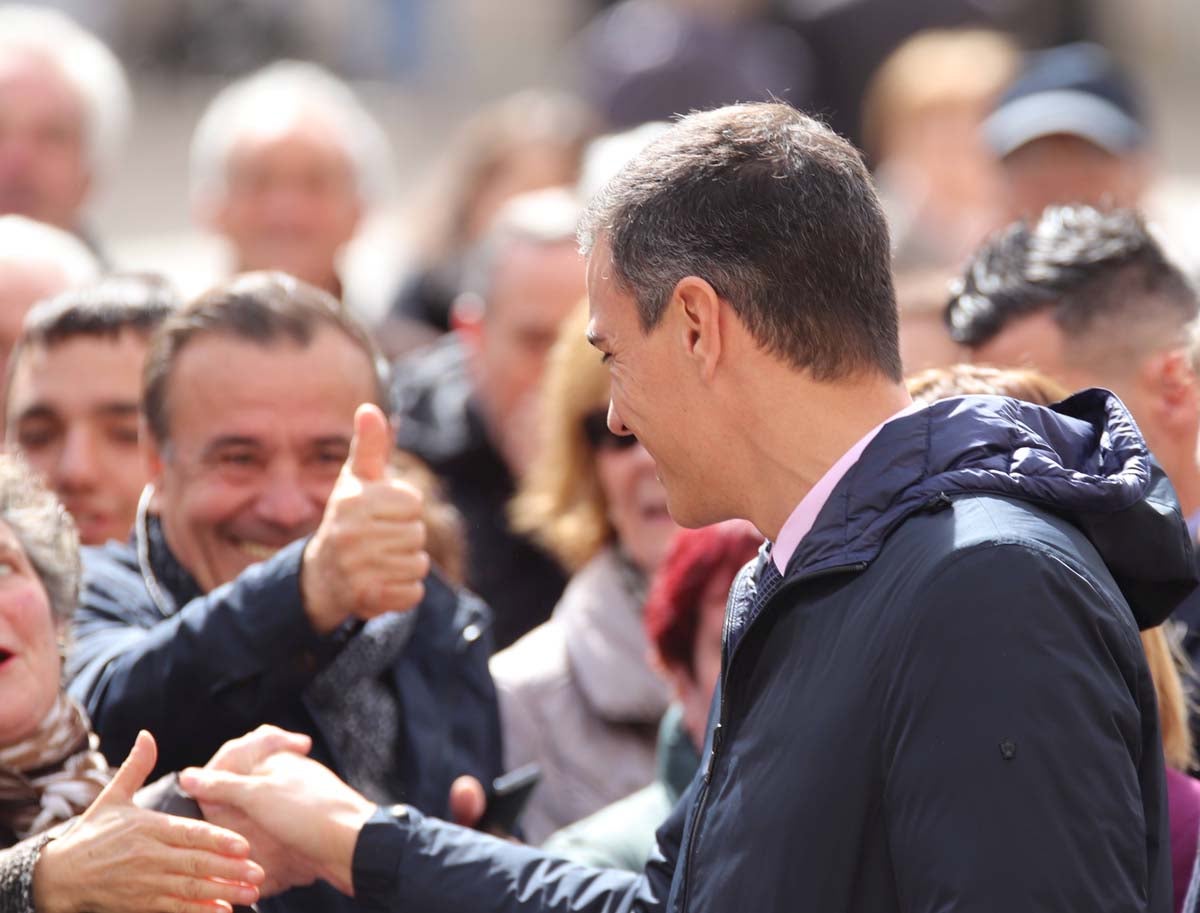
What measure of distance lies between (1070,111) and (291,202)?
109 inches

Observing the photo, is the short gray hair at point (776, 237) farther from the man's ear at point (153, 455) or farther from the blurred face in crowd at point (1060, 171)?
the blurred face in crowd at point (1060, 171)

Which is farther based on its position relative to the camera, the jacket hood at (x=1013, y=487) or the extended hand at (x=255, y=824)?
the extended hand at (x=255, y=824)

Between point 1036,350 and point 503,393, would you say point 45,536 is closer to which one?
point 1036,350

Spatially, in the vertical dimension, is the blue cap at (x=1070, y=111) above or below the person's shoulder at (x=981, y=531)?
below

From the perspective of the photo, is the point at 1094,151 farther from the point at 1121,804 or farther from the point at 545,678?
the point at 1121,804

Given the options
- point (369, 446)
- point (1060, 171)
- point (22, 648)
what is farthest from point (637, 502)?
point (1060, 171)

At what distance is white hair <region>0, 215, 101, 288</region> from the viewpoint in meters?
4.91

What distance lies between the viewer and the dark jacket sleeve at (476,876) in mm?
2896

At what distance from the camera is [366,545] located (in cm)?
309

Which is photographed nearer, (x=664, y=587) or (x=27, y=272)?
(x=664, y=587)

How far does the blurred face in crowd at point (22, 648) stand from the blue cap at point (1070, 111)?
4.75 m

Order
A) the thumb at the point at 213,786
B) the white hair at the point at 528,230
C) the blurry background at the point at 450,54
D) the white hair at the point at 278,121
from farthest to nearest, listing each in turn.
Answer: the blurry background at the point at 450,54 → the white hair at the point at 278,121 → the white hair at the point at 528,230 → the thumb at the point at 213,786

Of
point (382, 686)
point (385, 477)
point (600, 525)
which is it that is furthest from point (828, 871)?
point (600, 525)

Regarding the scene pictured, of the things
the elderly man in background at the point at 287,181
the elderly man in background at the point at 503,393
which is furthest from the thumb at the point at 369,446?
the elderly man in background at the point at 287,181
